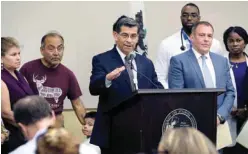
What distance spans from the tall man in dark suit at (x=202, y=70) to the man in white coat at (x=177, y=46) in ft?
2.85

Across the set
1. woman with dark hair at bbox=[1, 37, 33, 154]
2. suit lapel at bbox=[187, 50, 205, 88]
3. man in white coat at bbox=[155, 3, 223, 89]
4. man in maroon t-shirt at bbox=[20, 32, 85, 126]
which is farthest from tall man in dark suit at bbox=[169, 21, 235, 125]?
woman with dark hair at bbox=[1, 37, 33, 154]

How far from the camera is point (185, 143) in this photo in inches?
93.0

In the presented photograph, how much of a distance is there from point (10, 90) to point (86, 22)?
222cm

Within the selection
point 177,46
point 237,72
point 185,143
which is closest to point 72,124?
point 177,46

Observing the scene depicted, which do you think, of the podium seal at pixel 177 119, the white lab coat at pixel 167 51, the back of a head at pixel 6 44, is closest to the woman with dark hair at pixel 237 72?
the white lab coat at pixel 167 51

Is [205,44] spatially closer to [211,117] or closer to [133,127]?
[211,117]

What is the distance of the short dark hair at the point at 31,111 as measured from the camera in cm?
292

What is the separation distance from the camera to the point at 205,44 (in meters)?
4.23

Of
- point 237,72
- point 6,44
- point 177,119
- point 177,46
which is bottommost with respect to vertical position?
point 177,119

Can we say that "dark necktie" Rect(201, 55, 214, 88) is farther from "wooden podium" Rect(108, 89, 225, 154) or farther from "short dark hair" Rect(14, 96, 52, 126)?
"short dark hair" Rect(14, 96, 52, 126)

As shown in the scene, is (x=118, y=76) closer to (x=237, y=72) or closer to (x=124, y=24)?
(x=124, y=24)

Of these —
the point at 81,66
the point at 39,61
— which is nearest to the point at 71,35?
the point at 81,66

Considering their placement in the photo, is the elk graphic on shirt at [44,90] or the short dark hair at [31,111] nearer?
the short dark hair at [31,111]

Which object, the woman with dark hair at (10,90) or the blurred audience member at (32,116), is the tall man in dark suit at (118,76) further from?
the blurred audience member at (32,116)
